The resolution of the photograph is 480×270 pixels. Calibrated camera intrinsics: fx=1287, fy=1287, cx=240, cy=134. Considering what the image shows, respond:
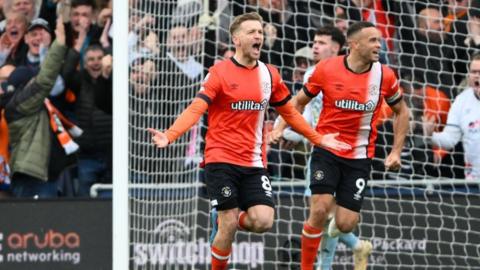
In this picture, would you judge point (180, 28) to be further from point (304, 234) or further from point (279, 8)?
point (304, 234)

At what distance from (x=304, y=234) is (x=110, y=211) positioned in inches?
103

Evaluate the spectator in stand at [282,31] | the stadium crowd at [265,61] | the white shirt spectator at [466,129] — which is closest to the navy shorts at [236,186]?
the stadium crowd at [265,61]

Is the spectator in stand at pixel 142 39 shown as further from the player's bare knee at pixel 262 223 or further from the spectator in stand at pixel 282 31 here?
the player's bare knee at pixel 262 223

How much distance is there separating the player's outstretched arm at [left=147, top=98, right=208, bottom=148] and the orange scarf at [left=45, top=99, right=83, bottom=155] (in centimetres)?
370

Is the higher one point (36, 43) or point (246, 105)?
point (36, 43)

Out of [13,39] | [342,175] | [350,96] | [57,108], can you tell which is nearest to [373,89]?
[350,96]

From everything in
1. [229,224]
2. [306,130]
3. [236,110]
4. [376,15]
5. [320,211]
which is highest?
[376,15]

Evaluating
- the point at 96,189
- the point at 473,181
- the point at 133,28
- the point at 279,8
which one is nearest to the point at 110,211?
the point at 96,189

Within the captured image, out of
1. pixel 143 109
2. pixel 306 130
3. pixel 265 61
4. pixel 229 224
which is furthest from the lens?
pixel 265 61

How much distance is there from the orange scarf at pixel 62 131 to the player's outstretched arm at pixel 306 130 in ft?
11.7

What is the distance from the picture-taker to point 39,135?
44.5 ft

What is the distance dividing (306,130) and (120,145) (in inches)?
61.9

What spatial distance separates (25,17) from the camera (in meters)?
14.0

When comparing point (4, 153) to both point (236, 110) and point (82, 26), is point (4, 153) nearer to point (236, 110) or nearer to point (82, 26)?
point (82, 26)
